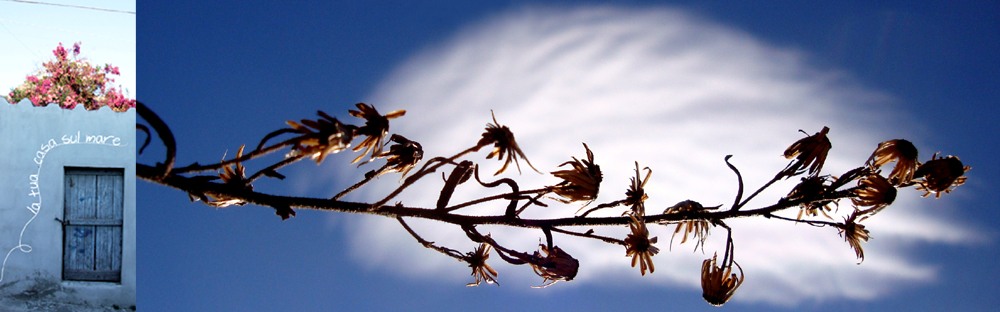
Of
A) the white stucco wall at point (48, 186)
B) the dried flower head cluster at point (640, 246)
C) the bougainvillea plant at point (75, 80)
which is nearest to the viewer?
the dried flower head cluster at point (640, 246)

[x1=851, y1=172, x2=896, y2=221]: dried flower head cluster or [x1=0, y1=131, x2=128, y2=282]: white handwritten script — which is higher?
[x1=0, y1=131, x2=128, y2=282]: white handwritten script

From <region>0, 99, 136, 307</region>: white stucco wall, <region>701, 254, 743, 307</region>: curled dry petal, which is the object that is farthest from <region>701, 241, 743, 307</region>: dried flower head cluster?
<region>0, 99, 136, 307</region>: white stucco wall

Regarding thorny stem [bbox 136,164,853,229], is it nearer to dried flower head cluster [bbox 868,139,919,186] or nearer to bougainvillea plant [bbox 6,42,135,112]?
dried flower head cluster [bbox 868,139,919,186]

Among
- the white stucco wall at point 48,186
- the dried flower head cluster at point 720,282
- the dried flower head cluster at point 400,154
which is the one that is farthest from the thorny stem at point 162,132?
the white stucco wall at point 48,186

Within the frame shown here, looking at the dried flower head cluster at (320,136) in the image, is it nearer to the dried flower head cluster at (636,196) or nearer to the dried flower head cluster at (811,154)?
the dried flower head cluster at (636,196)

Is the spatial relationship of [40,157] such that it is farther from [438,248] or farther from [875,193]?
[875,193]

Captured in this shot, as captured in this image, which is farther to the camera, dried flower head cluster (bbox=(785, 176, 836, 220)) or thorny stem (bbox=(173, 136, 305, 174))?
dried flower head cluster (bbox=(785, 176, 836, 220))

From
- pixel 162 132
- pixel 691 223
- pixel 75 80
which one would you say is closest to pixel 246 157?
pixel 162 132
